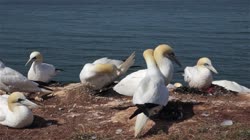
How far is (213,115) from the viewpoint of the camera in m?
10.2

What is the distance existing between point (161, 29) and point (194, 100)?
100 ft

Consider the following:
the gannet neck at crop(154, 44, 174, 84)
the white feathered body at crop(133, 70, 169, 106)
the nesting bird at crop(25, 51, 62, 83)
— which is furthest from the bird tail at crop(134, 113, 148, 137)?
the nesting bird at crop(25, 51, 62, 83)

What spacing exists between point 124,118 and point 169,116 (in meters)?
0.84

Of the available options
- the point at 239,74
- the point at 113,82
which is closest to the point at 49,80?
the point at 113,82

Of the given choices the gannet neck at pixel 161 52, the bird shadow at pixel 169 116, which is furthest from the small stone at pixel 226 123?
the gannet neck at pixel 161 52

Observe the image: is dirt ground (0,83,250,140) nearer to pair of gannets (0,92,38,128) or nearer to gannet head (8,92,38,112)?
pair of gannets (0,92,38,128)

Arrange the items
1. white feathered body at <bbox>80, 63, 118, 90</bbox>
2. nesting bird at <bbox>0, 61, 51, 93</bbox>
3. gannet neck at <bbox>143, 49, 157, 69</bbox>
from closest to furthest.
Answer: gannet neck at <bbox>143, 49, 157, 69</bbox>, white feathered body at <bbox>80, 63, 118, 90</bbox>, nesting bird at <bbox>0, 61, 51, 93</bbox>

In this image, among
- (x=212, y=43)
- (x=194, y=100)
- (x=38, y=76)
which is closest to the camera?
(x=194, y=100)

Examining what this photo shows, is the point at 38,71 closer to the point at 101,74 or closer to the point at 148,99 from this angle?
the point at 101,74

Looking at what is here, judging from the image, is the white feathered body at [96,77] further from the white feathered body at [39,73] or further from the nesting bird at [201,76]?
the white feathered body at [39,73]

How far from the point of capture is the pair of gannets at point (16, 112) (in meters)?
9.88

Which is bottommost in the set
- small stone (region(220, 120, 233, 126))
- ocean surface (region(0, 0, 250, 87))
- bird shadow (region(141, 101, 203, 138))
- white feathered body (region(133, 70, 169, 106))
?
ocean surface (region(0, 0, 250, 87))

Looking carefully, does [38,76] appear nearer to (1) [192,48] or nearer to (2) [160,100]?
(2) [160,100]

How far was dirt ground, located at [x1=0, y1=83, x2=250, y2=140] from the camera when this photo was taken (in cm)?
904
